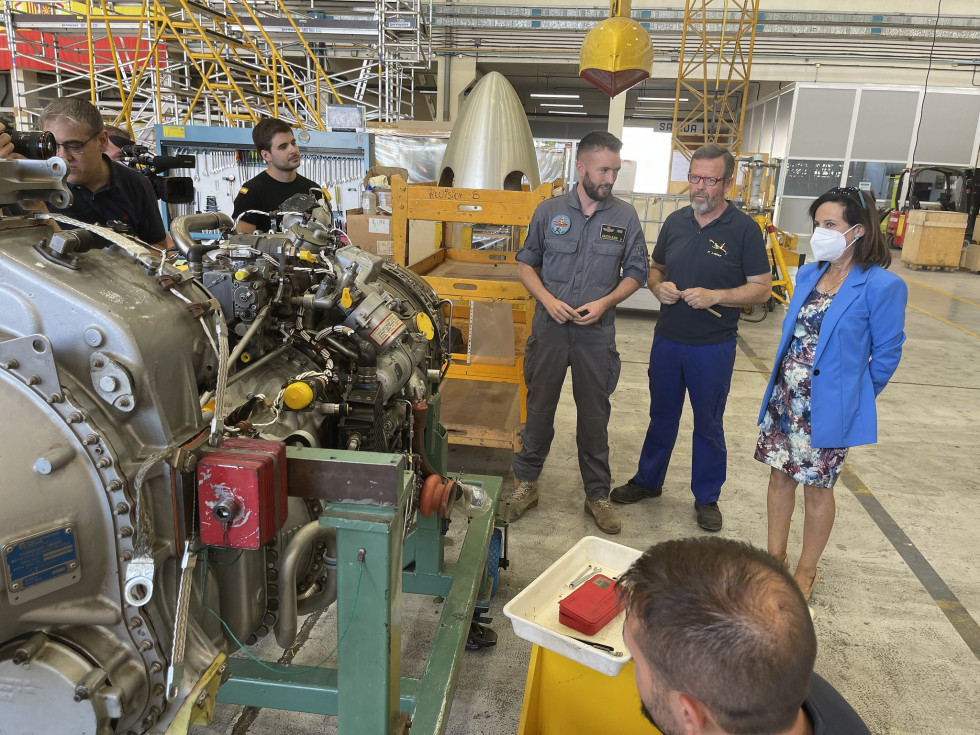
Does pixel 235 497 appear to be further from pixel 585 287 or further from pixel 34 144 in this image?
pixel 585 287

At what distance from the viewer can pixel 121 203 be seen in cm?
257

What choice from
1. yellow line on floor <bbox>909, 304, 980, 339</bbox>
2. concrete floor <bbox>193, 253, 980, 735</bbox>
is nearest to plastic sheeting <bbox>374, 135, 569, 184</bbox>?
concrete floor <bbox>193, 253, 980, 735</bbox>

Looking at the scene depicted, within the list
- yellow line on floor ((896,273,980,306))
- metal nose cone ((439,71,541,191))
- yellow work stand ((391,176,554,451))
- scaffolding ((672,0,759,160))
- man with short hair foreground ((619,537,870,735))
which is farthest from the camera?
scaffolding ((672,0,759,160))

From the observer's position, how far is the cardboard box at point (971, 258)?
12.1 m

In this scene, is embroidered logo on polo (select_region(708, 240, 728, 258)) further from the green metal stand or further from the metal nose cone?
the green metal stand

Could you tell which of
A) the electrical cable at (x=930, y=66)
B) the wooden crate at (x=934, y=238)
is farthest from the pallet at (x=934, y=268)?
the electrical cable at (x=930, y=66)

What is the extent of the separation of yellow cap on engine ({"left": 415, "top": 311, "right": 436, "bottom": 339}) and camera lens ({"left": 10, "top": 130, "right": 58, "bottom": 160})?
3.63 ft

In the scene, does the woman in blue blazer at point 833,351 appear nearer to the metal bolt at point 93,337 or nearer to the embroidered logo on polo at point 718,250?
the embroidered logo on polo at point 718,250

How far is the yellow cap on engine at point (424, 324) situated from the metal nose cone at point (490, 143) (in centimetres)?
274

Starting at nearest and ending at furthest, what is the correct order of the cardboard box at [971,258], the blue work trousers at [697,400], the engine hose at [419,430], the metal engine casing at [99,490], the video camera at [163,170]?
the metal engine casing at [99,490], the engine hose at [419,430], the video camera at [163,170], the blue work trousers at [697,400], the cardboard box at [971,258]

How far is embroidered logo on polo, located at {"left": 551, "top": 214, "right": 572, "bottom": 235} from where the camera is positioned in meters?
3.07

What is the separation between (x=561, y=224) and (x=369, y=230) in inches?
77.3

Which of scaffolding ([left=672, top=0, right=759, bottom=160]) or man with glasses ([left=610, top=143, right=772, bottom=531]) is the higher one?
scaffolding ([left=672, top=0, right=759, bottom=160])

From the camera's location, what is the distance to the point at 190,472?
1.16 meters
